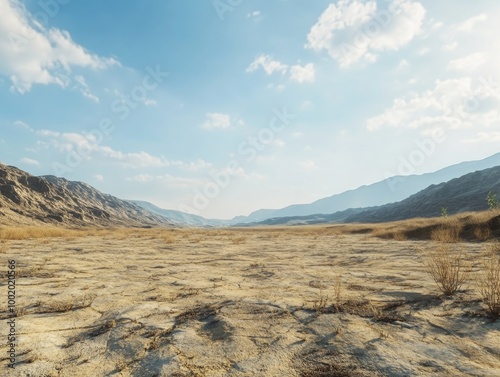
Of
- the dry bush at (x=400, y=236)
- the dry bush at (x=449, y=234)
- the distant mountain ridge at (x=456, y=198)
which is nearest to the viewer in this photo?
the dry bush at (x=449, y=234)

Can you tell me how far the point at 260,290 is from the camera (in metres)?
5.38

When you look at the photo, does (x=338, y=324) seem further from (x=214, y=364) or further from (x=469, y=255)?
(x=469, y=255)

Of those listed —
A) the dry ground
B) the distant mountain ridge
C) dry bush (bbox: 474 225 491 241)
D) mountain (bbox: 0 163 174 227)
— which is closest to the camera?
the dry ground

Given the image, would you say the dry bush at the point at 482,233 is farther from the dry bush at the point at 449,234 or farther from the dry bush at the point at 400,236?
the dry bush at the point at 400,236

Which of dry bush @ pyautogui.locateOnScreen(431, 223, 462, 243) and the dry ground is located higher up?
the dry ground

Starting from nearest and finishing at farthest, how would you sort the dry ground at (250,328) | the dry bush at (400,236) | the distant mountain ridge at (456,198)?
the dry ground at (250,328), the dry bush at (400,236), the distant mountain ridge at (456,198)

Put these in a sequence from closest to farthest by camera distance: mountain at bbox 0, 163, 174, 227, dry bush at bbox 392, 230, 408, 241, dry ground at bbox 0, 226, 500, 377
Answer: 1. dry ground at bbox 0, 226, 500, 377
2. dry bush at bbox 392, 230, 408, 241
3. mountain at bbox 0, 163, 174, 227

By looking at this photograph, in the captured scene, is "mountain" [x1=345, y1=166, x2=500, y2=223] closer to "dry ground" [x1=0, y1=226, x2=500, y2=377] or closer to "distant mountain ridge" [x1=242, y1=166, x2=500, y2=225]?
"distant mountain ridge" [x1=242, y1=166, x2=500, y2=225]

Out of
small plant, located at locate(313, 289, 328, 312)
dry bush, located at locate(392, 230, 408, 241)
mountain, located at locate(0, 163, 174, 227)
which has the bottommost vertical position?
dry bush, located at locate(392, 230, 408, 241)

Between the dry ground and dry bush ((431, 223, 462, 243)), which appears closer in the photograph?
the dry ground

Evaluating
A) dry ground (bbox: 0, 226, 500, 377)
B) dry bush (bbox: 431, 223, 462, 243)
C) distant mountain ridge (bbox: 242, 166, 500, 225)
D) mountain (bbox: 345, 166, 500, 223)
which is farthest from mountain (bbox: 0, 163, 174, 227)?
mountain (bbox: 345, 166, 500, 223)

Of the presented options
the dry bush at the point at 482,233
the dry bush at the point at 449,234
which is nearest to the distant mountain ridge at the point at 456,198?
the dry bush at the point at 449,234

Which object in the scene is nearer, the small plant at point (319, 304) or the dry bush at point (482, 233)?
the small plant at point (319, 304)

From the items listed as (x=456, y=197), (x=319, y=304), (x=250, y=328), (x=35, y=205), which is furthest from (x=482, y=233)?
(x=456, y=197)
